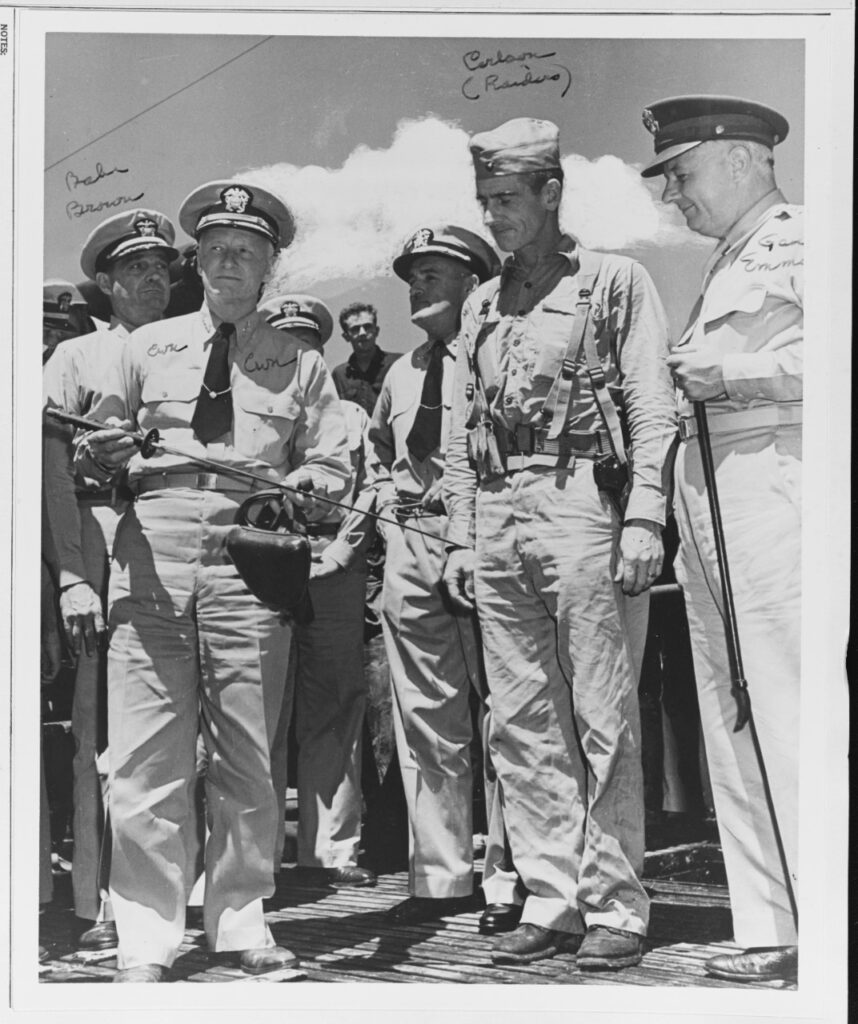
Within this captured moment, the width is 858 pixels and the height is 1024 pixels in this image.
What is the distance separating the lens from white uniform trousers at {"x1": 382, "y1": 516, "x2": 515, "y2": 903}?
4938 mm

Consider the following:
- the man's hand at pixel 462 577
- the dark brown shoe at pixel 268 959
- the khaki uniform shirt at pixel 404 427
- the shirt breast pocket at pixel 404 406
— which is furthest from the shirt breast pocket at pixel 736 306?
the dark brown shoe at pixel 268 959

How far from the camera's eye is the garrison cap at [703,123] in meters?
4.89

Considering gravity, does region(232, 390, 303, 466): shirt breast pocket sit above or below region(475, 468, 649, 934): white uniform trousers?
above

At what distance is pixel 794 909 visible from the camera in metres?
4.83

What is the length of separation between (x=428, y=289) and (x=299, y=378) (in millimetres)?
551

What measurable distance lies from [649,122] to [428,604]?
1.83 meters

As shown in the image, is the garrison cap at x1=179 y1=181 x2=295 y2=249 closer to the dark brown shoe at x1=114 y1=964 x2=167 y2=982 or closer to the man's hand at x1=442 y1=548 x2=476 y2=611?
the man's hand at x1=442 y1=548 x2=476 y2=611

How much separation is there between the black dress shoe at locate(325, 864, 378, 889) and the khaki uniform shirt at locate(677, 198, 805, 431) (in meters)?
1.94

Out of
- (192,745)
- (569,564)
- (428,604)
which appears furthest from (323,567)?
(569,564)

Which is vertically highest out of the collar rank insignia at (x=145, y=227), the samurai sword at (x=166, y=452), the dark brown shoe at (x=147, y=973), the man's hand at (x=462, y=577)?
the collar rank insignia at (x=145, y=227)

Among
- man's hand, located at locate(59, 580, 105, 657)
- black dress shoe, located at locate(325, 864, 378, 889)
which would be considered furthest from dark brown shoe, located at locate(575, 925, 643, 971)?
man's hand, located at locate(59, 580, 105, 657)

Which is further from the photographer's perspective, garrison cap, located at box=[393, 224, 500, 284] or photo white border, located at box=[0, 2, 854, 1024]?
garrison cap, located at box=[393, 224, 500, 284]

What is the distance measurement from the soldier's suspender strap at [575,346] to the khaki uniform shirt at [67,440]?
1547 millimetres

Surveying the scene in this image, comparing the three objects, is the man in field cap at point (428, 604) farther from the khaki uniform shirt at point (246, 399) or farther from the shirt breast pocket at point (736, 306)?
the shirt breast pocket at point (736, 306)
